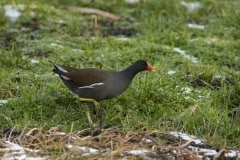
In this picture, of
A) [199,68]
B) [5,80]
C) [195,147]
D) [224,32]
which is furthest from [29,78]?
[224,32]

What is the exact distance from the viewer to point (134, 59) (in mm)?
7457

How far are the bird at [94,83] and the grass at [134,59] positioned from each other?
20 centimetres

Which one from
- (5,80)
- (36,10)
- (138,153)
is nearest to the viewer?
(138,153)

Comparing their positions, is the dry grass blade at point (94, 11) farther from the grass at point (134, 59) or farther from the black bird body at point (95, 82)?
the black bird body at point (95, 82)

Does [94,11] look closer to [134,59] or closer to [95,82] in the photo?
[134,59]

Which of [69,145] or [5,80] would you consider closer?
[69,145]

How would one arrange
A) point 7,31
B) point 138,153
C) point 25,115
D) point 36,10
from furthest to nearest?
point 36,10, point 7,31, point 25,115, point 138,153

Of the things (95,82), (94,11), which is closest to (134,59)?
(95,82)

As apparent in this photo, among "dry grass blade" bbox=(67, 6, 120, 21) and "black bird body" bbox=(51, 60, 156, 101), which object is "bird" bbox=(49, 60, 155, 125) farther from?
"dry grass blade" bbox=(67, 6, 120, 21)

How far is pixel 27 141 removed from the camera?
4.76 m

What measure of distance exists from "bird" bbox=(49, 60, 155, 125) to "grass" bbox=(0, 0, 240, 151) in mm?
203

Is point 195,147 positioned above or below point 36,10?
below

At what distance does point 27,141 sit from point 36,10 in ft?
15.0

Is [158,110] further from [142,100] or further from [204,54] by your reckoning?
[204,54]
